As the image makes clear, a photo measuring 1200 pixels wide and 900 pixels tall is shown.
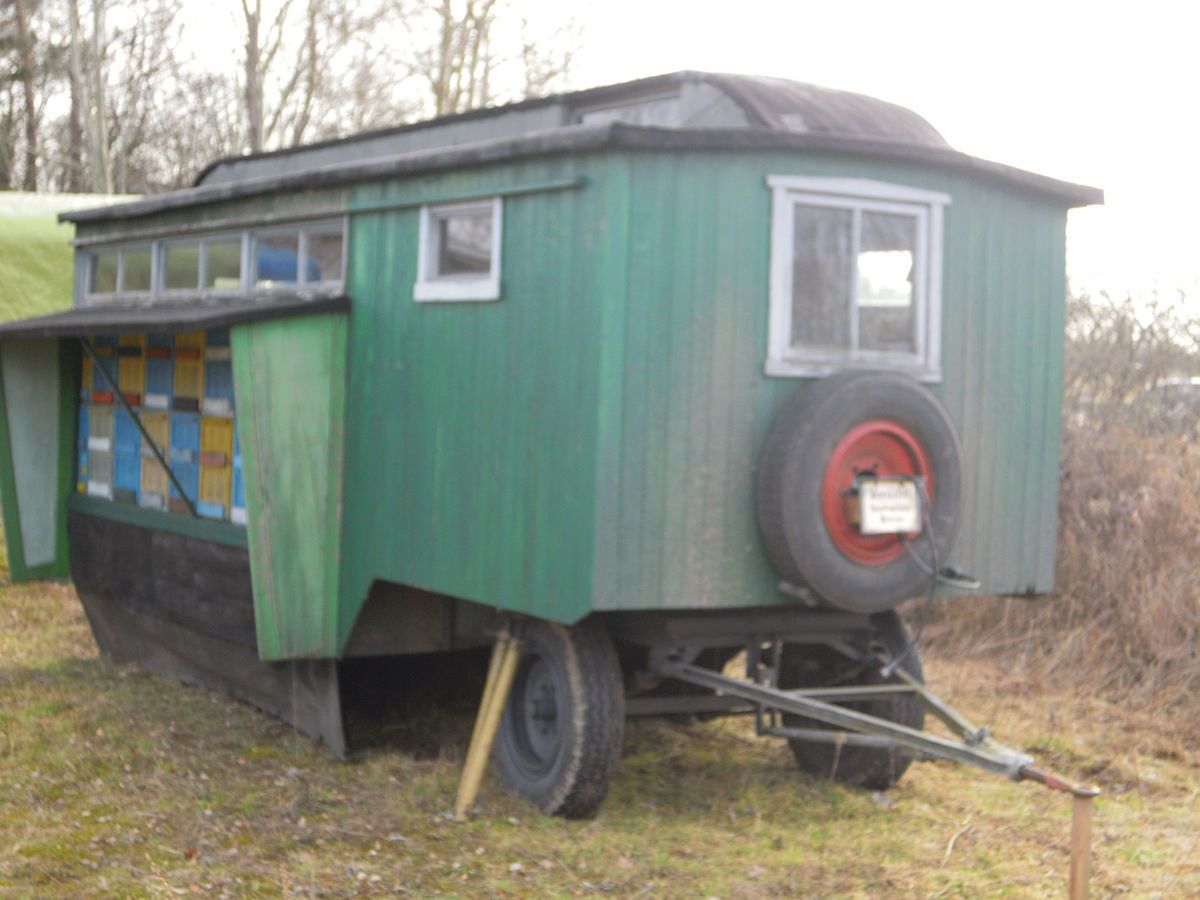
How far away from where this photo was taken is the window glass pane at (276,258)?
883 cm

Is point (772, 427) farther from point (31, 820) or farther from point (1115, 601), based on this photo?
point (1115, 601)

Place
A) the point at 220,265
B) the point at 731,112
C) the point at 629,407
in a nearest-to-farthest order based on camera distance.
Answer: the point at 629,407 → the point at 731,112 → the point at 220,265

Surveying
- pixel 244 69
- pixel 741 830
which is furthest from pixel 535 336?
pixel 244 69

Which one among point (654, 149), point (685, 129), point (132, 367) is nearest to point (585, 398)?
point (654, 149)

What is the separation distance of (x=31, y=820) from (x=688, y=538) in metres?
3.25

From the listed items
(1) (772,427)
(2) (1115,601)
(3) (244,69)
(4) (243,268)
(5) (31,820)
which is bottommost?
(5) (31,820)

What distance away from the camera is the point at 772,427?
684cm

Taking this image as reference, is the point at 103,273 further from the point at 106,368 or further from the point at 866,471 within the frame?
the point at 866,471

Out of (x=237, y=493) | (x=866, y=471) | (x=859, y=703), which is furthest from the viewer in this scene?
(x=237, y=493)

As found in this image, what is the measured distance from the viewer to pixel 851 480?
6.87 meters

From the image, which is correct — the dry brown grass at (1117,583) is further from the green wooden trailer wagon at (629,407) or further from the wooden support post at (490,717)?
the wooden support post at (490,717)

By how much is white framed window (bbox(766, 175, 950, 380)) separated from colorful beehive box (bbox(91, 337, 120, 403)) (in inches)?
217

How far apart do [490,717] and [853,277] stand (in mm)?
2674

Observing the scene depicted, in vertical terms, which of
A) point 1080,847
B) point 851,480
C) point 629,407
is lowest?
point 1080,847
